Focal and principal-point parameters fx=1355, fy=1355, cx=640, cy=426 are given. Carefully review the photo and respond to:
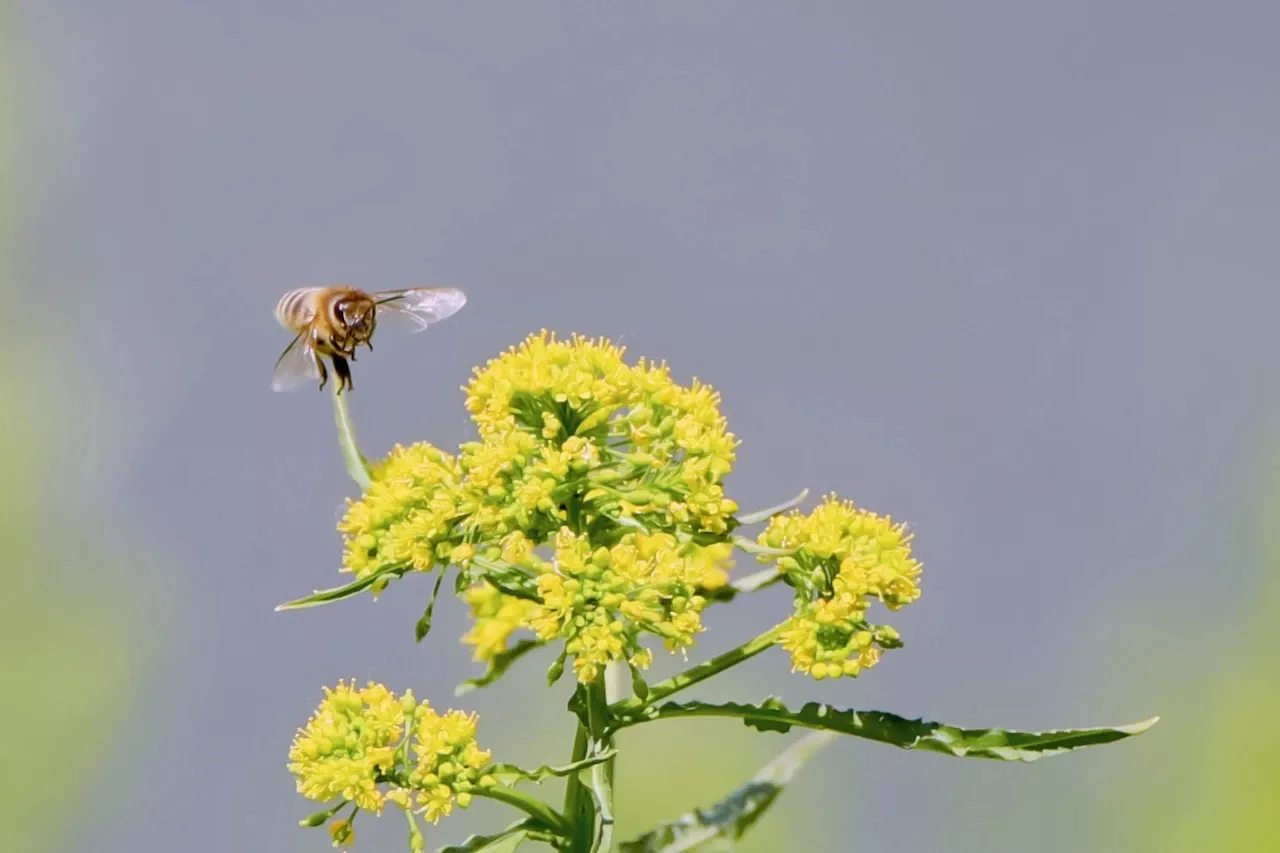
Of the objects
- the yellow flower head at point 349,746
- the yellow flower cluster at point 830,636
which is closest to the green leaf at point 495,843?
the yellow flower head at point 349,746

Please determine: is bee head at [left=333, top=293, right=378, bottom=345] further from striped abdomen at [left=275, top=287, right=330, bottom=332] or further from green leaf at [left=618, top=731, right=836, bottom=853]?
Result: green leaf at [left=618, top=731, right=836, bottom=853]

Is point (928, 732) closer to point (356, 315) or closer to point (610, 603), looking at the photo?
point (610, 603)

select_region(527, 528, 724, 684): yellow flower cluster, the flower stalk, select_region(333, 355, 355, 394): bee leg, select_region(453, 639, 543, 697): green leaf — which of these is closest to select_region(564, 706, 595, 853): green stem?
the flower stalk

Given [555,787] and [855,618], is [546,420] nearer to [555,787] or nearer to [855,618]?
[855,618]

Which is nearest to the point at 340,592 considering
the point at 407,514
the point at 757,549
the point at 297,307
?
the point at 407,514

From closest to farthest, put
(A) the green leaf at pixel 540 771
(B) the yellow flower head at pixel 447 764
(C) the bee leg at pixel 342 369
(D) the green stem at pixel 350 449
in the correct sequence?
(A) the green leaf at pixel 540 771 < (B) the yellow flower head at pixel 447 764 < (D) the green stem at pixel 350 449 < (C) the bee leg at pixel 342 369

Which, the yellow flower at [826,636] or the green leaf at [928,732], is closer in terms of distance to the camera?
the green leaf at [928,732]

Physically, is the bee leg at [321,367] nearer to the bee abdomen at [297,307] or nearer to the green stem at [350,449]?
the bee abdomen at [297,307]
